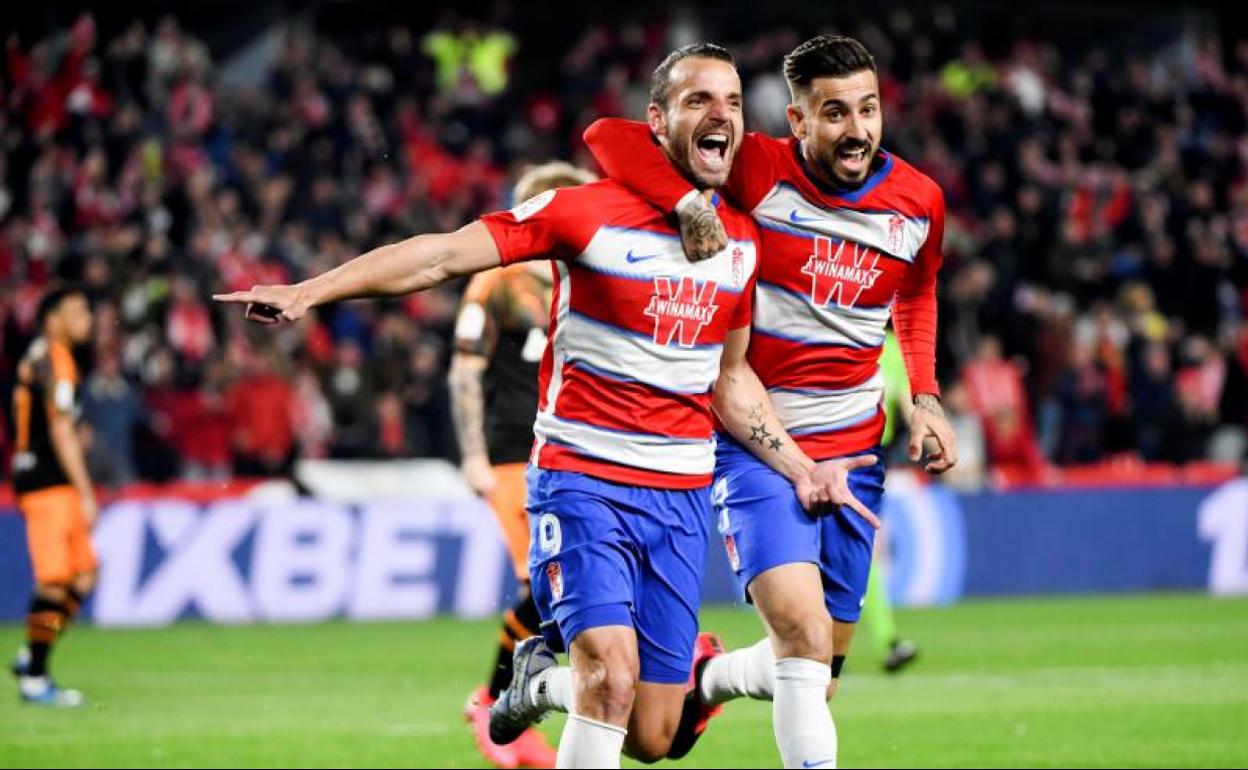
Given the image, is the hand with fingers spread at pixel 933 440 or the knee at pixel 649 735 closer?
the knee at pixel 649 735

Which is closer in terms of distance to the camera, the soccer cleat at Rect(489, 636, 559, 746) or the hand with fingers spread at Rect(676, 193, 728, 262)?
the hand with fingers spread at Rect(676, 193, 728, 262)

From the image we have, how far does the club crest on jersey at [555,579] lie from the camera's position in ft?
21.4

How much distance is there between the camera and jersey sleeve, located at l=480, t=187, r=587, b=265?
6.31 metres

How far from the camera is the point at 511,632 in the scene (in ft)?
31.9

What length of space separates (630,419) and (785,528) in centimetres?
90

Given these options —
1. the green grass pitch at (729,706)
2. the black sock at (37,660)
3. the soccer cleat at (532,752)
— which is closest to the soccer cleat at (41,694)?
the black sock at (37,660)

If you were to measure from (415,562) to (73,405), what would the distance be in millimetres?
5943

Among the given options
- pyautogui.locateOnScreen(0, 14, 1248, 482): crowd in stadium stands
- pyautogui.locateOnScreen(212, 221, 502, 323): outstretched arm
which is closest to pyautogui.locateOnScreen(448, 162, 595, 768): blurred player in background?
pyautogui.locateOnScreen(212, 221, 502, 323): outstretched arm

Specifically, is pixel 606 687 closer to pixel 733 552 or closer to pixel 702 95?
pixel 733 552

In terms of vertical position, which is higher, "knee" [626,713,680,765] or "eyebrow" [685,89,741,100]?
"eyebrow" [685,89,741,100]

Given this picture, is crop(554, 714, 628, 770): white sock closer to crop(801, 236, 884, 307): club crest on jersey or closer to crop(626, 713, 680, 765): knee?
crop(626, 713, 680, 765): knee

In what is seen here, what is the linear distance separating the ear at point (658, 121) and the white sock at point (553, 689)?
1.74 meters

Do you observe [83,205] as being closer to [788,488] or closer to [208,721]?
[208,721]

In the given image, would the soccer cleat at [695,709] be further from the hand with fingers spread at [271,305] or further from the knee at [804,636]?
the hand with fingers spread at [271,305]
